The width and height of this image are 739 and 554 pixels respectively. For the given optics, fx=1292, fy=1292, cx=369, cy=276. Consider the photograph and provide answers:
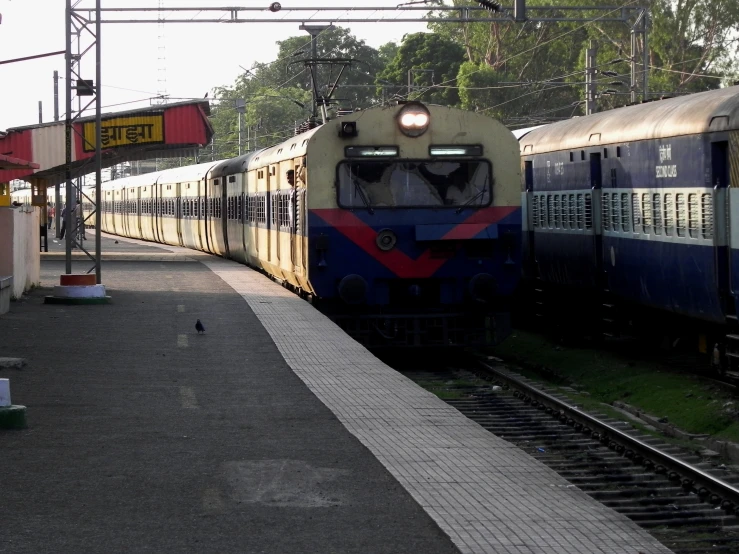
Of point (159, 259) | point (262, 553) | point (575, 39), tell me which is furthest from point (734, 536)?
point (575, 39)

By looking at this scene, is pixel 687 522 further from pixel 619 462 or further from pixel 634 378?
pixel 634 378

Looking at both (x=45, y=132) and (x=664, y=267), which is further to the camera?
(x=45, y=132)

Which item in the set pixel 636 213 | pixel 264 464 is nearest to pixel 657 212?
pixel 636 213

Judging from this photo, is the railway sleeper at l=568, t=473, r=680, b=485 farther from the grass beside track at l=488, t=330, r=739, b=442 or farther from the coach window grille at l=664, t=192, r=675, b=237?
the coach window grille at l=664, t=192, r=675, b=237

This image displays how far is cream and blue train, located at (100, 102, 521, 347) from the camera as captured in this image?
16.1 m

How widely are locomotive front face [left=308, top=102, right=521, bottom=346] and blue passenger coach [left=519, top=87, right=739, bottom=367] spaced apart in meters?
1.39

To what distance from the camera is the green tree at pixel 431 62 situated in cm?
6962

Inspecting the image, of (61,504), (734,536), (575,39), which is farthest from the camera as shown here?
(575,39)

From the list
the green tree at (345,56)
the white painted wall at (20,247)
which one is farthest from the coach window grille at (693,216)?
the green tree at (345,56)

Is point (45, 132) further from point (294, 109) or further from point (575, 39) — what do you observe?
point (294, 109)

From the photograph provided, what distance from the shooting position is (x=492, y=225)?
16.3 meters

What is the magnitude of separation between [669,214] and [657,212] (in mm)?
449

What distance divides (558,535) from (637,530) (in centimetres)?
51

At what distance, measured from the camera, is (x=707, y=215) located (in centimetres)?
1313
